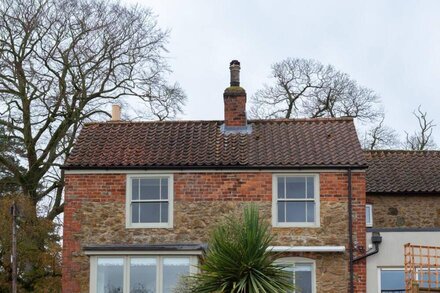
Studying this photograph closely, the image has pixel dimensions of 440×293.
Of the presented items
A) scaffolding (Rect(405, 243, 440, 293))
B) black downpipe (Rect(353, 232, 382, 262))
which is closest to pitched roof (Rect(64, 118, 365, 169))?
black downpipe (Rect(353, 232, 382, 262))

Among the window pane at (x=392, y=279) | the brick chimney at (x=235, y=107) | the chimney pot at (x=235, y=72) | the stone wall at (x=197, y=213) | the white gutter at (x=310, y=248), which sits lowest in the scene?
the window pane at (x=392, y=279)

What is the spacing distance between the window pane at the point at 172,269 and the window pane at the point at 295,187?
3.45 metres

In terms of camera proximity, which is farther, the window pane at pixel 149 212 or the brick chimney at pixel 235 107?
the brick chimney at pixel 235 107

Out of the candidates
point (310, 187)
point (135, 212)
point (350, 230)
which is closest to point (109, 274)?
point (135, 212)

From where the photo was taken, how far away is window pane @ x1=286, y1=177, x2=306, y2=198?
2494 cm

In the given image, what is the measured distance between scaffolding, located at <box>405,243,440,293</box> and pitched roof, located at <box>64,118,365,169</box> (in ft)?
9.35

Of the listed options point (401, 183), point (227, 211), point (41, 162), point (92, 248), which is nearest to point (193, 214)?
point (227, 211)

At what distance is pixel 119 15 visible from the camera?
117 feet

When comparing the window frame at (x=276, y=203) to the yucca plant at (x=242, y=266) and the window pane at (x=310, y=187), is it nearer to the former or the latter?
the window pane at (x=310, y=187)

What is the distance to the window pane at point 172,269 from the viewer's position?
2350 cm

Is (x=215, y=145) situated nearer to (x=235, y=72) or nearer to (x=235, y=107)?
(x=235, y=107)

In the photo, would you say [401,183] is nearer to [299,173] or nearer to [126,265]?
[299,173]

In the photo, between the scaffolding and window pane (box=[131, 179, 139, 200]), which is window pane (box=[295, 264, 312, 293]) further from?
window pane (box=[131, 179, 139, 200])

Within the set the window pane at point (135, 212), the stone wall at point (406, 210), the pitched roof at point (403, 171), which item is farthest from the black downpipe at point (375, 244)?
the window pane at point (135, 212)
